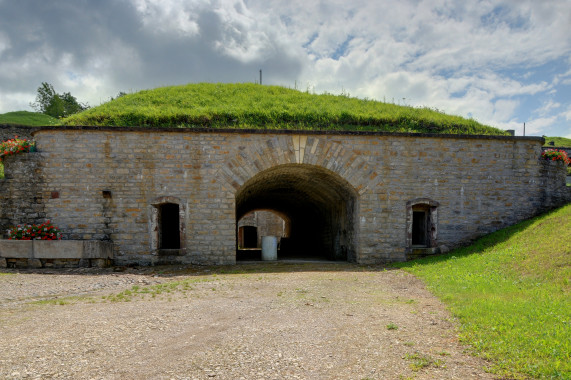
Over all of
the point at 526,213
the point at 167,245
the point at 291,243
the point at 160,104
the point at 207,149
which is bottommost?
the point at 291,243

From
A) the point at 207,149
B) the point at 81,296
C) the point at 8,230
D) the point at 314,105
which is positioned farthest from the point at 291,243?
the point at 81,296

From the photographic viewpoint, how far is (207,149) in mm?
10523

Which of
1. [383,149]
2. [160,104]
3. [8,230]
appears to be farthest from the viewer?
[160,104]

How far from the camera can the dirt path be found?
3.64 meters

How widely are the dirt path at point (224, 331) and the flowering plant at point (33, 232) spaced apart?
6.12 feet

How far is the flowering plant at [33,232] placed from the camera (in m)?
9.73

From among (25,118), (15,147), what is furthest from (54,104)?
(15,147)

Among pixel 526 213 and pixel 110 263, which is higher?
pixel 526 213

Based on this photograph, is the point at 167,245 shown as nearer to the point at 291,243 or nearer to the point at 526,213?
the point at 526,213

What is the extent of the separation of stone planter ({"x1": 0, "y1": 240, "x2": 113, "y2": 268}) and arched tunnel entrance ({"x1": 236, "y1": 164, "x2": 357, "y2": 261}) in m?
4.28

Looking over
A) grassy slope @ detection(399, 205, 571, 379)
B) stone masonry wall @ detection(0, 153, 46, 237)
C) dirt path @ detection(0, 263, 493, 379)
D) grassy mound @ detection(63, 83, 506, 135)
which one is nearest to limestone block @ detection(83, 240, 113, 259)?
dirt path @ detection(0, 263, 493, 379)

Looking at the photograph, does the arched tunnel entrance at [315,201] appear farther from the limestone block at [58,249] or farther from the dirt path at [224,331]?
the limestone block at [58,249]

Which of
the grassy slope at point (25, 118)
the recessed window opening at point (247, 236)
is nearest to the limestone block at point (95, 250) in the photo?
the grassy slope at point (25, 118)

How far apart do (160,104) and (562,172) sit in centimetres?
1388
